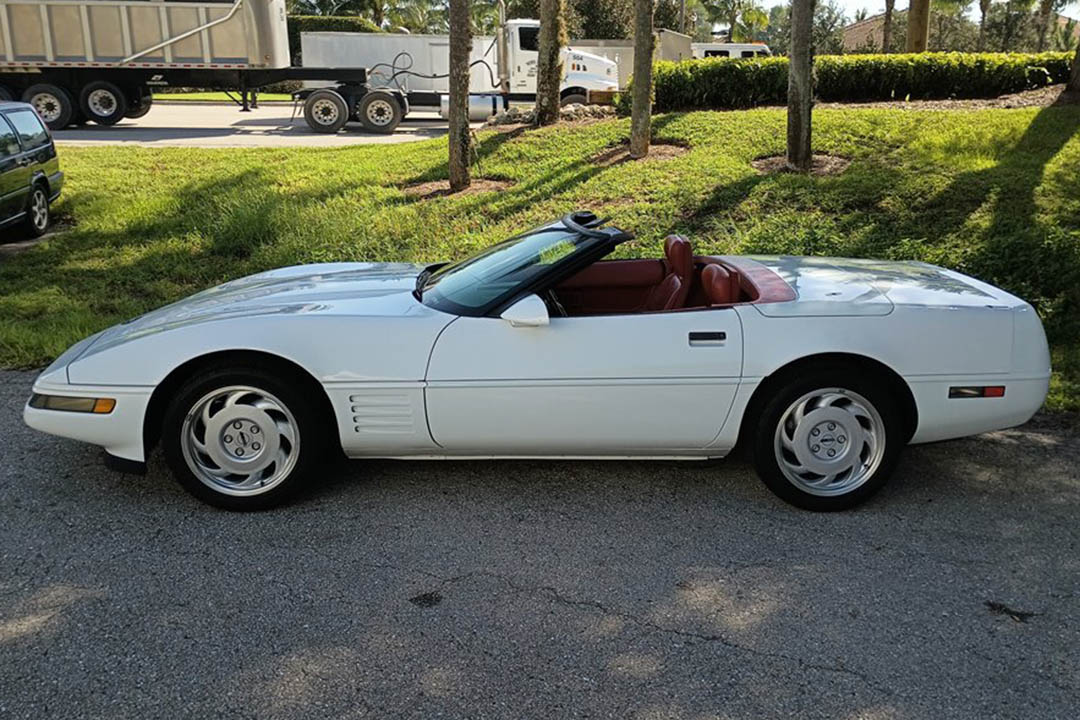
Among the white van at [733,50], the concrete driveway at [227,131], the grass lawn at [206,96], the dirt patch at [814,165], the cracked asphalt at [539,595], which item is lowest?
the cracked asphalt at [539,595]

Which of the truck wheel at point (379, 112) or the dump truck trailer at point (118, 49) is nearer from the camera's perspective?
the dump truck trailer at point (118, 49)

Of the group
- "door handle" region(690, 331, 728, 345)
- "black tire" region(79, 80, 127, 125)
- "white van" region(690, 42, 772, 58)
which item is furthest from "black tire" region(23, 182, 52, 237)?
"white van" region(690, 42, 772, 58)

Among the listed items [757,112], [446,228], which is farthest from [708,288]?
[757,112]

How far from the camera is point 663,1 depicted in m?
43.0

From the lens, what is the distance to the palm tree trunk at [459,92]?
1003cm

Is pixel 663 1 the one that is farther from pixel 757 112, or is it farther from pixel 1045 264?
pixel 1045 264

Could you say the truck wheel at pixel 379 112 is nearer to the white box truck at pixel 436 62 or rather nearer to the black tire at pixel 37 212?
the white box truck at pixel 436 62

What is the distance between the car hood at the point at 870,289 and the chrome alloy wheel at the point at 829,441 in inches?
15.1

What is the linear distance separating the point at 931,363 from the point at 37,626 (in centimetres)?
354

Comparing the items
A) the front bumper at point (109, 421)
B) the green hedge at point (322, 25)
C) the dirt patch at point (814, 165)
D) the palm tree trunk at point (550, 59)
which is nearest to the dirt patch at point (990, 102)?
the dirt patch at point (814, 165)

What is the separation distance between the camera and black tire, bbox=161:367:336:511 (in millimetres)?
3691

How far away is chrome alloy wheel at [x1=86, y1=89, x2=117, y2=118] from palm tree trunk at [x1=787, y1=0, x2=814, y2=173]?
49.4 feet

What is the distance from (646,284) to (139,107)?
739 inches

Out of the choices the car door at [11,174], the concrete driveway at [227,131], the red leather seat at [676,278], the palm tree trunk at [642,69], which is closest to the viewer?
the red leather seat at [676,278]
